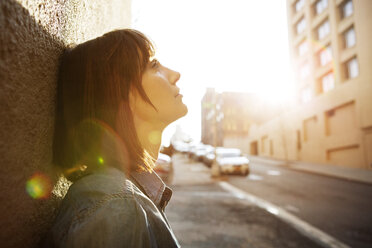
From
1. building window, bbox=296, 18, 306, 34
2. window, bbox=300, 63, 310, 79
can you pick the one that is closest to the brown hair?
window, bbox=300, 63, 310, 79

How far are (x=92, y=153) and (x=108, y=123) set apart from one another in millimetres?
152

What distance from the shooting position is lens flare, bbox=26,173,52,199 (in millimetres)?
888

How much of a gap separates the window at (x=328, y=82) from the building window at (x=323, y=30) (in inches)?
152

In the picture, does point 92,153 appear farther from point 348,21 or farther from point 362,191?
point 348,21

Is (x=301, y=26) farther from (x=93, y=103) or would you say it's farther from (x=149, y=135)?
(x=93, y=103)

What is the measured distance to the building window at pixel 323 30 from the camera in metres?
23.5

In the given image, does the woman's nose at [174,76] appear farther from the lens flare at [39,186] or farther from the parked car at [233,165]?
the parked car at [233,165]

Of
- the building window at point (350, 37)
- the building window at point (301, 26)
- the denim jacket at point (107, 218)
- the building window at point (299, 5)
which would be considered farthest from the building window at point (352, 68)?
the denim jacket at point (107, 218)

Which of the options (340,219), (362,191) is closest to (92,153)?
(340,219)

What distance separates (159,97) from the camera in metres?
1.39

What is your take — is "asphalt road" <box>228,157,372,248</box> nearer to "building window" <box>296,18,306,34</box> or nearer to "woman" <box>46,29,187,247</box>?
"woman" <box>46,29,187,247</box>

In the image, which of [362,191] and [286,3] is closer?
[362,191]

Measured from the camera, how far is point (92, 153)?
3.61 feet

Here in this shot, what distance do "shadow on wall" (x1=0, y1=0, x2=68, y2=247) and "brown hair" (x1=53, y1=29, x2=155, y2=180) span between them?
0.06 meters
